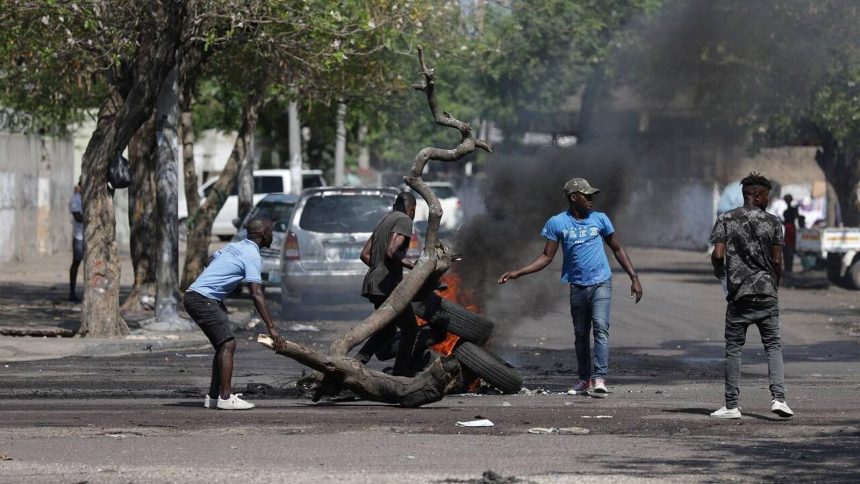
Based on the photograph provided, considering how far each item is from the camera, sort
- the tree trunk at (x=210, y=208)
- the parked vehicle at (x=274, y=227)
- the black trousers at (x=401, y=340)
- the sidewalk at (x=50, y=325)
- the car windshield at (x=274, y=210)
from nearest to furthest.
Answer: the black trousers at (x=401, y=340) → the sidewalk at (x=50, y=325) → the tree trunk at (x=210, y=208) → the parked vehicle at (x=274, y=227) → the car windshield at (x=274, y=210)

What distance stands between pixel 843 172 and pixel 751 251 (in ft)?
71.5

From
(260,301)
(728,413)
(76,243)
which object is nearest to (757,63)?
(76,243)

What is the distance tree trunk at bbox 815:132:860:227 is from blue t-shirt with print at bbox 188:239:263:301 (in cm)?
2188

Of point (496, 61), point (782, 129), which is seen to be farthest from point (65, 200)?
point (782, 129)

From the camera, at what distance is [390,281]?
11547 mm

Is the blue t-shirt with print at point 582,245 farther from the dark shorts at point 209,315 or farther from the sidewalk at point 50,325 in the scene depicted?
the sidewalk at point 50,325

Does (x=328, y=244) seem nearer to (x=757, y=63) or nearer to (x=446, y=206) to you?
(x=757, y=63)

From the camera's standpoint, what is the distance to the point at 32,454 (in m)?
8.21

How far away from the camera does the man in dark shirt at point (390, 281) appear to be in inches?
447

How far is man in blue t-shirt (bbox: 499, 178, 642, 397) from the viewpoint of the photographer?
37.3ft

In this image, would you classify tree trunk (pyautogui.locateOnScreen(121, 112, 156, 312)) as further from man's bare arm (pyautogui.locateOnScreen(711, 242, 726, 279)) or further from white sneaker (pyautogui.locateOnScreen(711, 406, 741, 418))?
white sneaker (pyautogui.locateOnScreen(711, 406, 741, 418))

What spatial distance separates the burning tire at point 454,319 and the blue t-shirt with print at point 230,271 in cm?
147

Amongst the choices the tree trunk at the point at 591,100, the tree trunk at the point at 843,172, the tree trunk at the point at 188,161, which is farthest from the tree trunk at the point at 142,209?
the tree trunk at the point at 843,172

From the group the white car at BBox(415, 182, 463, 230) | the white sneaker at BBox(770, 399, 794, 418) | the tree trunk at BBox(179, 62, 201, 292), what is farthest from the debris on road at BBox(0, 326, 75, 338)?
the white car at BBox(415, 182, 463, 230)
